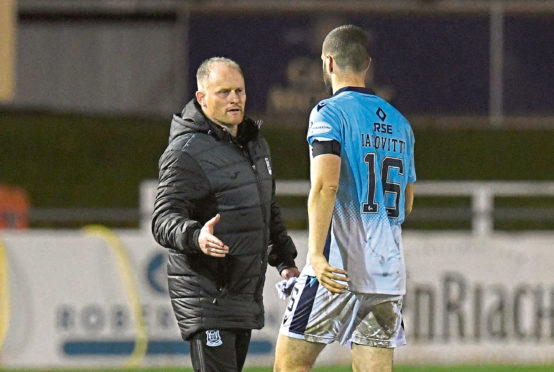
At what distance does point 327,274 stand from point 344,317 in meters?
0.30

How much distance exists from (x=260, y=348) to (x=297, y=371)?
464 centimetres

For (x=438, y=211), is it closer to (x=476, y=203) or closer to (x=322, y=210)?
(x=476, y=203)

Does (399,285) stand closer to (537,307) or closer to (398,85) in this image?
(537,307)

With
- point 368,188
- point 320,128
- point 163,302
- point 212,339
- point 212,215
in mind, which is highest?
point 320,128

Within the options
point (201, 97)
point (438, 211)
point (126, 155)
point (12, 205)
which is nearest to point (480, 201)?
point (438, 211)

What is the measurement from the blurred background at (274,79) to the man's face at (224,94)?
31.8 ft

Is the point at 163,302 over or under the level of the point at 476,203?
under

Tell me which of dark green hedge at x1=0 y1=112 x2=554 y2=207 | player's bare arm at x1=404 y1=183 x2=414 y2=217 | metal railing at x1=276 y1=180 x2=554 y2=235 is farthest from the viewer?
dark green hedge at x1=0 y1=112 x2=554 y2=207

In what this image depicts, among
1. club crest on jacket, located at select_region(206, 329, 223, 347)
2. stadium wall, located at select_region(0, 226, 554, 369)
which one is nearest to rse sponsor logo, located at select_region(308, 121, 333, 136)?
club crest on jacket, located at select_region(206, 329, 223, 347)

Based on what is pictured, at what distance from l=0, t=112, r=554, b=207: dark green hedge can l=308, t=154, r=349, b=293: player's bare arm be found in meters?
11.3

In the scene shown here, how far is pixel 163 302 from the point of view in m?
9.38

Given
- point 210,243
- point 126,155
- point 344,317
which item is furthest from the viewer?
point 126,155

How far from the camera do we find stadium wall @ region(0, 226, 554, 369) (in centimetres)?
933

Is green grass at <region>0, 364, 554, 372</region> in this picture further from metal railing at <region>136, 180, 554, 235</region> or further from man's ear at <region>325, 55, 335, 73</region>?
man's ear at <region>325, 55, 335, 73</region>
